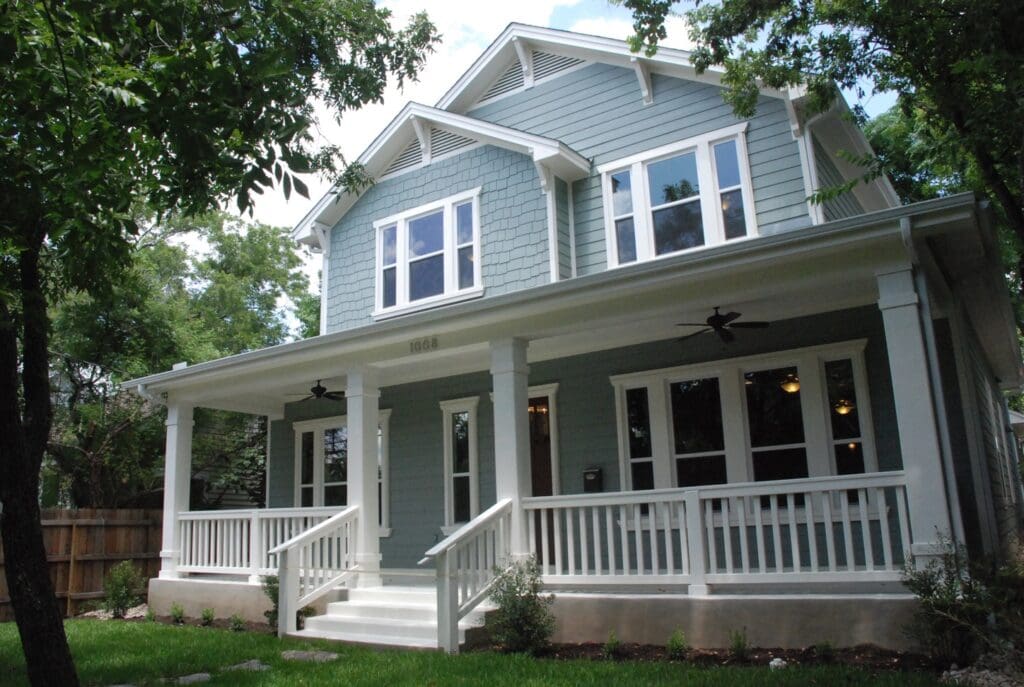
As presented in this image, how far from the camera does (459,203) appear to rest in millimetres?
13352

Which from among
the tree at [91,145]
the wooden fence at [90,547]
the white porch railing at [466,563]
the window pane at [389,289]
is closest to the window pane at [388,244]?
the window pane at [389,289]

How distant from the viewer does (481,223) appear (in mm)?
13008

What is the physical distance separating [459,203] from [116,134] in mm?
8107

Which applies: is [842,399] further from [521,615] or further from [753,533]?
[521,615]

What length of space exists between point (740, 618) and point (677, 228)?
5.80m

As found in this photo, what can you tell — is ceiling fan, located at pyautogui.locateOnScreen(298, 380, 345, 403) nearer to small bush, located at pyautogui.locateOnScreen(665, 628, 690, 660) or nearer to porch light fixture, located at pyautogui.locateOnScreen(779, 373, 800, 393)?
porch light fixture, located at pyautogui.locateOnScreen(779, 373, 800, 393)

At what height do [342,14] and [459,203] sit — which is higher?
[342,14]

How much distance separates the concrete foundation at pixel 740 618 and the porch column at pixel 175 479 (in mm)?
6729

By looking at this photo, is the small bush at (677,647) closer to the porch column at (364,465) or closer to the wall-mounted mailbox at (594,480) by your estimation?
the wall-mounted mailbox at (594,480)

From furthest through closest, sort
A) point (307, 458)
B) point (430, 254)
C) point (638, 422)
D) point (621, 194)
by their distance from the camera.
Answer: point (307, 458)
point (430, 254)
point (621, 194)
point (638, 422)

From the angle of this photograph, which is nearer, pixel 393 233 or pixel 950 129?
pixel 950 129

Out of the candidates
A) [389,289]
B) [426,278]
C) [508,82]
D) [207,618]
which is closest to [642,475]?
[426,278]

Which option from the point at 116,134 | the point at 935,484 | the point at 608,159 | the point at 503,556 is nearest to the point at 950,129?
the point at 608,159

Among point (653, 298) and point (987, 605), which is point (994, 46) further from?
point (987, 605)
